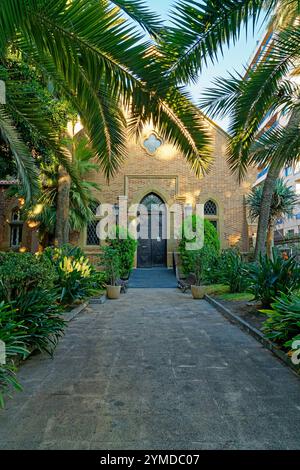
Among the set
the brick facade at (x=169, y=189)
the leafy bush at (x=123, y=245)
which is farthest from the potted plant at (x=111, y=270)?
the brick facade at (x=169, y=189)

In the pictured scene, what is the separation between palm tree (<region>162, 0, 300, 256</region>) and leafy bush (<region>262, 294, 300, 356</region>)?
2.61 meters

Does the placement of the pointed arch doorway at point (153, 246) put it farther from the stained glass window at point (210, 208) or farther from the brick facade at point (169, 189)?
the stained glass window at point (210, 208)

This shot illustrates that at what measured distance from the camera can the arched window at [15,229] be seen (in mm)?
18156

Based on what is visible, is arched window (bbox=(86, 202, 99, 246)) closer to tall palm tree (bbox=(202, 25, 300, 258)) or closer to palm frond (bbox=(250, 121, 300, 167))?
palm frond (bbox=(250, 121, 300, 167))

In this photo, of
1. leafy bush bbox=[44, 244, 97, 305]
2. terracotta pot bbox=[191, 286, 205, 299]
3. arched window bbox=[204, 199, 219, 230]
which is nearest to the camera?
leafy bush bbox=[44, 244, 97, 305]

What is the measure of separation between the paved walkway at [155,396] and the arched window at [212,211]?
41.8 feet

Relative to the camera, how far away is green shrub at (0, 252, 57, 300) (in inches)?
181

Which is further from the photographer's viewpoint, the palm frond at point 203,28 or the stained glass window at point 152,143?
the stained glass window at point 152,143

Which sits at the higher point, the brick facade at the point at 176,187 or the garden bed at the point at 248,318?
the brick facade at the point at 176,187

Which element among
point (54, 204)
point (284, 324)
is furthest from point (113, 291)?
point (284, 324)

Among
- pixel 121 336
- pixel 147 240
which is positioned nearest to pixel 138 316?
pixel 121 336

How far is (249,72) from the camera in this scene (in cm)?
490

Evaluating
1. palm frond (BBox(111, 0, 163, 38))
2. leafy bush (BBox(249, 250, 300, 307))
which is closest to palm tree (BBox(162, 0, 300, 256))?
palm frond (BBox(111, 0, 163, 38))
